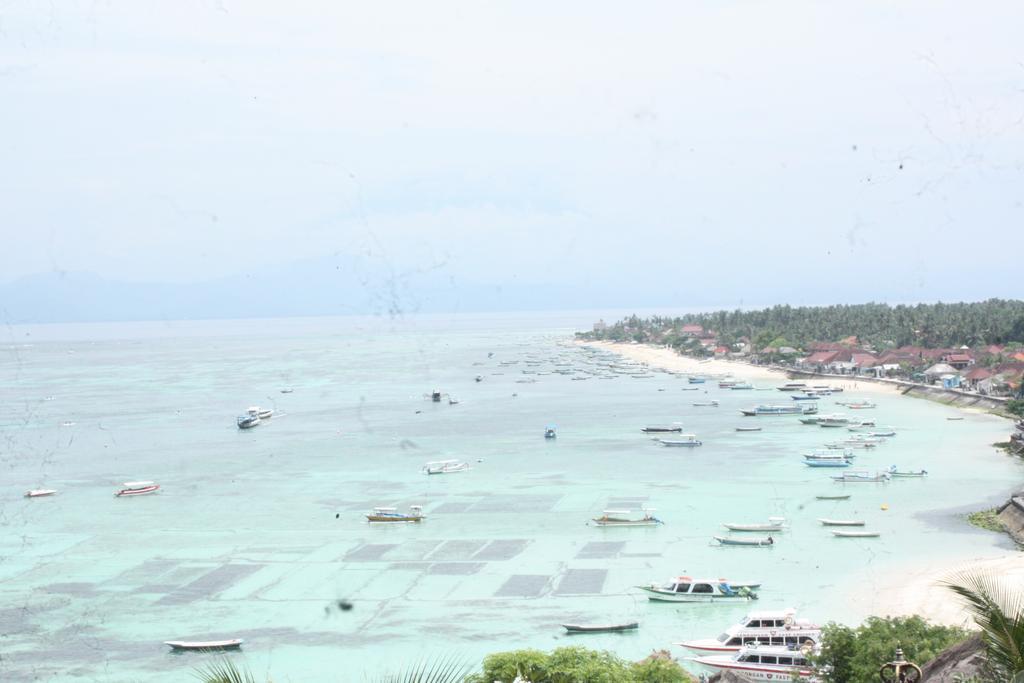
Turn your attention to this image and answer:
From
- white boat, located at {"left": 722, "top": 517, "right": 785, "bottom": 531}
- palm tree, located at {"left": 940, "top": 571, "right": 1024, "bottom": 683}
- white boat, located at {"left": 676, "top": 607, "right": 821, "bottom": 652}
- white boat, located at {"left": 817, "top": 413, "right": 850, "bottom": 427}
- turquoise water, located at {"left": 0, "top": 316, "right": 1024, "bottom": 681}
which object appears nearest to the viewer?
palm tree, located at {"left": 940, "top": 571, "right": 1024, "bottom": 683}

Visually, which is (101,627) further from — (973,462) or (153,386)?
(153,386)

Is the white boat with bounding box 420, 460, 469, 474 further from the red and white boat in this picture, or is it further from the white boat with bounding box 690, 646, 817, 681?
the white boat with bounding box 690, 646, 817, 681

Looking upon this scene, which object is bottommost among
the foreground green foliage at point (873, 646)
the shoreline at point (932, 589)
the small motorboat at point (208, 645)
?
the small motorboat at point (208, 645)

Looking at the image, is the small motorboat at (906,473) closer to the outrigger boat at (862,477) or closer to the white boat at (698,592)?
the outrigger boat at (862,477)

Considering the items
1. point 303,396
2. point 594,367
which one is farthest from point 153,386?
point 594,367

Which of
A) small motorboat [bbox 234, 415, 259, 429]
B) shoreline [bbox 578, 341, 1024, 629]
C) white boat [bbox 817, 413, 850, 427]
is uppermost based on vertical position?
shoreline [bbox 578, 341, 1024, 629]

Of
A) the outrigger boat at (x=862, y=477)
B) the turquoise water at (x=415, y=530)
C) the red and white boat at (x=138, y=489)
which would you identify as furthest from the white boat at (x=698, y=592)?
the red and white boat at (x=138, y=489)

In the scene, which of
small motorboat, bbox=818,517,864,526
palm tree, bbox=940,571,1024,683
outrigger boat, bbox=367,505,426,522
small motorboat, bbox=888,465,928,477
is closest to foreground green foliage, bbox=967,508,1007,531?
small motorboat, bbox=818,517,864,526

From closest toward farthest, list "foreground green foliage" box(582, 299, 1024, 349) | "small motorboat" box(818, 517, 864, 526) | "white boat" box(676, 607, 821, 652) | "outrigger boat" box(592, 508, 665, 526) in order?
"white boat" box(676, 607, 821, 652) → "small motorboat" box(818, 517, 864, 526) → "outrigger boat" box(592, 508, 665, 526) → "foreground green foliage" box(582, 299, 1024, 349)
